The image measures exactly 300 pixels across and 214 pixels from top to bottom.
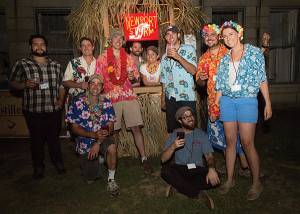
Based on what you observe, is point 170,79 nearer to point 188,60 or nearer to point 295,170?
point 188,60

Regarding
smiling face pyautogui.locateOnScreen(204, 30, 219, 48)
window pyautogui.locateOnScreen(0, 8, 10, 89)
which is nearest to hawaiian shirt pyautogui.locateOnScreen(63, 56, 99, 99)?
smiling face pyautogui.locateOnScreen(204, 30, 219, 48)

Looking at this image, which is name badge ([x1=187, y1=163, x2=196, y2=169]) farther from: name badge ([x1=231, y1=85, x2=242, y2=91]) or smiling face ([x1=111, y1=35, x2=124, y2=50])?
smiling face ([x1=111, y1=35, x2=124, y2=50])

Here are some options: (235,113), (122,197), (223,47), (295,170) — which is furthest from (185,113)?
(295,170)

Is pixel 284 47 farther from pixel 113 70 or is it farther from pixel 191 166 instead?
pixel 191 166

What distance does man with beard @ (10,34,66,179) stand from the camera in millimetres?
3350

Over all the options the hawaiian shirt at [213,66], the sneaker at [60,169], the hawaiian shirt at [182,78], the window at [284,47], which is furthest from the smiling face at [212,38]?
the window at [284,47]

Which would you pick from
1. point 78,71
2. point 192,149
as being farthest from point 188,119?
point 78,71

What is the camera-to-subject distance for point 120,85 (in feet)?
11.9

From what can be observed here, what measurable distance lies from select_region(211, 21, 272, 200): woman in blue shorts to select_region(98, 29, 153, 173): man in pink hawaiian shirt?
4.55 feet

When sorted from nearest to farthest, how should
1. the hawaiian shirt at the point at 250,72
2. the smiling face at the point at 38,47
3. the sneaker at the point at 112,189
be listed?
the hawaiian shirt at the point at 250,72 < the sneaker at the point at 112,189 < the smiling face at the point at 38,47

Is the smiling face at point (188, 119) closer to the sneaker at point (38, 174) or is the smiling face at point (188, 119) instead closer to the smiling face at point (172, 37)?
the smiling face at point (172, 37)

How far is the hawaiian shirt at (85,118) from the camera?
3.12m

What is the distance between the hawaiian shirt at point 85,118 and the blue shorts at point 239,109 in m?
1.44

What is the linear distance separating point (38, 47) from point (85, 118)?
1236mm
